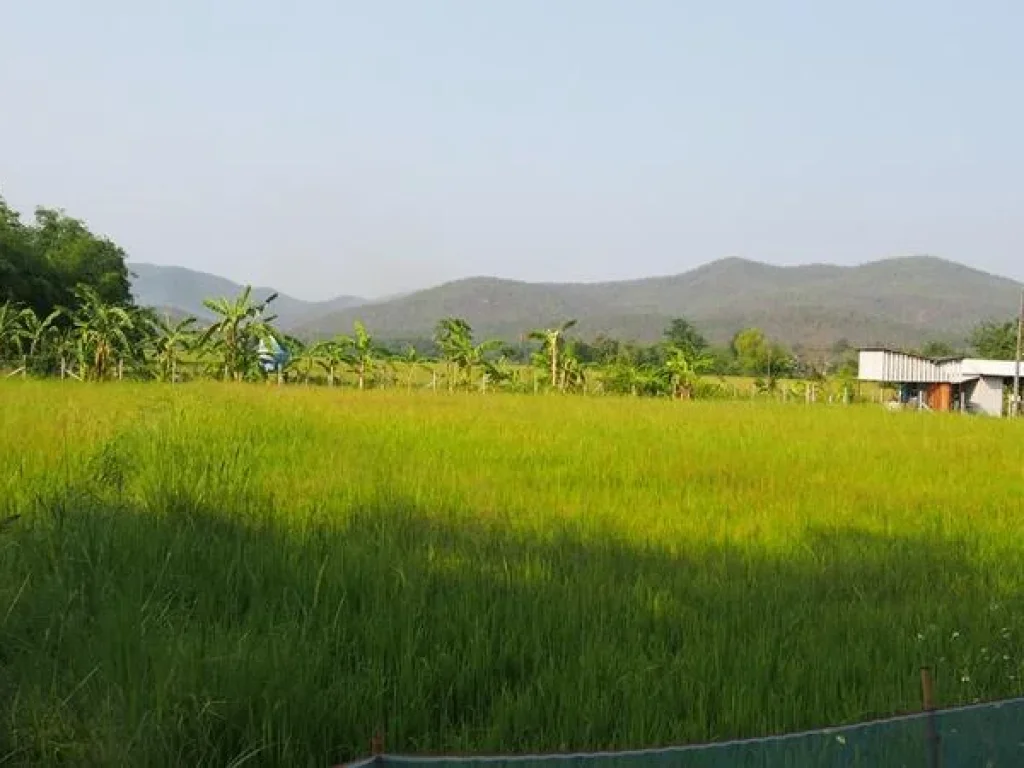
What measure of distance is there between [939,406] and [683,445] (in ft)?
86.6

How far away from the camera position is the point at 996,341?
48.4 metres

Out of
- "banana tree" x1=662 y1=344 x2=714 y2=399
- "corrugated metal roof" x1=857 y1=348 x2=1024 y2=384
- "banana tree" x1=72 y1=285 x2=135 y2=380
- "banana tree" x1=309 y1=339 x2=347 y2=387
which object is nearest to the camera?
"banana tree" x1=72 y1=285 x2=135 y2=380

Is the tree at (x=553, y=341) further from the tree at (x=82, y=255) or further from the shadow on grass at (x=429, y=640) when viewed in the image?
the shadow on grass at (x=429, y=640)

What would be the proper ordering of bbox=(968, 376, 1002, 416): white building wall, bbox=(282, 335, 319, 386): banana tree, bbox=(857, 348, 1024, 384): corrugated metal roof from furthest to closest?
bbox=(857, 348, 1024, 384): corrugated metal roof
bbox=(968, 376, 1002, 416): white building wall
bbox=(282, 335, 319, 386): banana tree

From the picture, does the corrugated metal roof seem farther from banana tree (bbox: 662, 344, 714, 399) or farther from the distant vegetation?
the distant vegetation

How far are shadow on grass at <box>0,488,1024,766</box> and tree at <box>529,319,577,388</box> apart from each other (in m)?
19.7

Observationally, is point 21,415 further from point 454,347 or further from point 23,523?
point 454,347

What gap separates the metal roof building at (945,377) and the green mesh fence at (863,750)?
31.3m

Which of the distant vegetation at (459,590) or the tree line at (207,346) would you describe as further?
the tree line at (207,346)

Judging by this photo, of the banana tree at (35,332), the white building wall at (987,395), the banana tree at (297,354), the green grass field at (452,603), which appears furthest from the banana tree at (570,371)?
the green grass field at (452,603)

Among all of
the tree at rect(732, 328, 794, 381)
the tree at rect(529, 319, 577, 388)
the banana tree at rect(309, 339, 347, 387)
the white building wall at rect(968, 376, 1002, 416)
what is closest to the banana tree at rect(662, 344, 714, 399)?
the tree at rect(529, 319, 577, 388)

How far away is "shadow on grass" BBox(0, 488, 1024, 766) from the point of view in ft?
7.55

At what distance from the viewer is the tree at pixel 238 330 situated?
20.0 metres

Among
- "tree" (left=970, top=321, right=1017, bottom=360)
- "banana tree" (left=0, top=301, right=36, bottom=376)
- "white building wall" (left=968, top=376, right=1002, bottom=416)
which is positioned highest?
"tree" (left=970, top=321, right=1017, bottom=360)
